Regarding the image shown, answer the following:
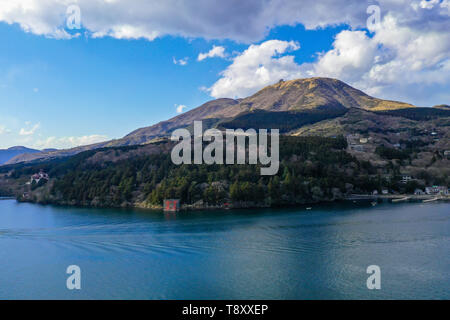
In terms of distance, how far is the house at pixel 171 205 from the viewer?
34781mm

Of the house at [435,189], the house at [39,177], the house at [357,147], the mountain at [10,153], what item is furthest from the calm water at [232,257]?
the mountain at [10,153]

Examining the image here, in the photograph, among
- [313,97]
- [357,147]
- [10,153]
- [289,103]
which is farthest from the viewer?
[10,153]

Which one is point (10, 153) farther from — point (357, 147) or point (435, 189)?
point (435, 189)

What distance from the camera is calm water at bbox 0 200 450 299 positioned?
39.2 feet

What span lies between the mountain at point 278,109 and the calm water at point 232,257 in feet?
258

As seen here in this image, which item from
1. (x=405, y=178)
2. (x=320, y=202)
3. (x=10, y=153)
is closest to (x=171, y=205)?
(x=320, y=202)

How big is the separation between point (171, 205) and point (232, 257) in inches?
793

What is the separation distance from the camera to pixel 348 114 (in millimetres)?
100875

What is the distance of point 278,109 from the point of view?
14262 centimetres

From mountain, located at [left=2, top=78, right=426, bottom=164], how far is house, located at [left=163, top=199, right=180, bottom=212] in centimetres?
6708

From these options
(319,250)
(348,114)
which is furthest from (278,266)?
(348,114)

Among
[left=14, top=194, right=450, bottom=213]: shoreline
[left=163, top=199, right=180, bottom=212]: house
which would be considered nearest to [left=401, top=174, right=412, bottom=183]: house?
[left=14, top=194, right=450, bottom=213]: shoreline
